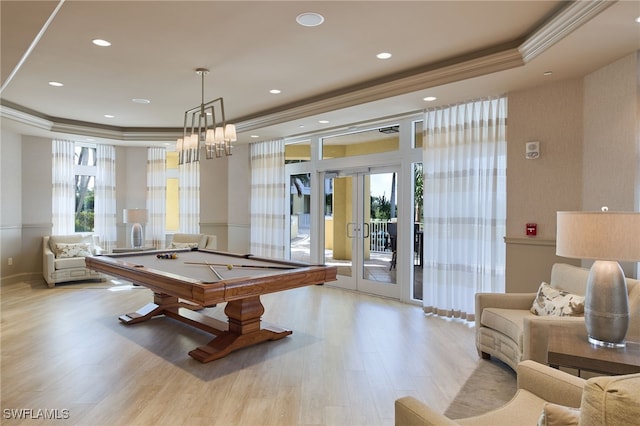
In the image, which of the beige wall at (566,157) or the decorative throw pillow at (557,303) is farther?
the beige wall at (566,157)

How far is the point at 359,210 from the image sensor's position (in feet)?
21.2

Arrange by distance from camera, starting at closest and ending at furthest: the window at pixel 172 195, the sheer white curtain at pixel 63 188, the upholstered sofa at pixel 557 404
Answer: the upholstered sofa at pixel 557 404
the sheer white curtain at pixel 63 188
the window at pixel 172 195

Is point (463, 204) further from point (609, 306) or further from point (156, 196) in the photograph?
point (156, 196)

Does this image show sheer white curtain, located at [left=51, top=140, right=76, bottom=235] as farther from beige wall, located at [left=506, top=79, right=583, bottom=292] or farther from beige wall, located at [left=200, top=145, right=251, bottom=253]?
beige wall, located at [left=506, top=79, right=583, bottom=292]

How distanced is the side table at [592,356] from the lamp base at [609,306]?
0.21 ft

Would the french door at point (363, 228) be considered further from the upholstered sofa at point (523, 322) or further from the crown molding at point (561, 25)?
the crown molding at point (561, 25)

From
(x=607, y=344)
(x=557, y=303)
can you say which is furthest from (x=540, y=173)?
(x=607, y=344)

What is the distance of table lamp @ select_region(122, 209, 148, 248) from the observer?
784 centimetres

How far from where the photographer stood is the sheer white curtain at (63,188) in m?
7.60

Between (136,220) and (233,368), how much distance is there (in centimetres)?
540

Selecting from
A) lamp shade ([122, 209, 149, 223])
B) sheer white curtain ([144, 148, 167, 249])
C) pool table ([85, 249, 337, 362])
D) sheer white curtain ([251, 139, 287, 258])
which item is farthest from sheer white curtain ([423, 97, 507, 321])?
sheer white curtain ([144, 148, 167, 249])

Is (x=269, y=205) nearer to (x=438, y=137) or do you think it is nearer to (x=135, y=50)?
(x=438, y=137)

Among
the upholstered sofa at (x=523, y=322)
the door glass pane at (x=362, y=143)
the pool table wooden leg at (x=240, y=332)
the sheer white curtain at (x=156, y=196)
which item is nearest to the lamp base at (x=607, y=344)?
the upholstered sofa at (x=523, y=322)

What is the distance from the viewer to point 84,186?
8188 millimetres
